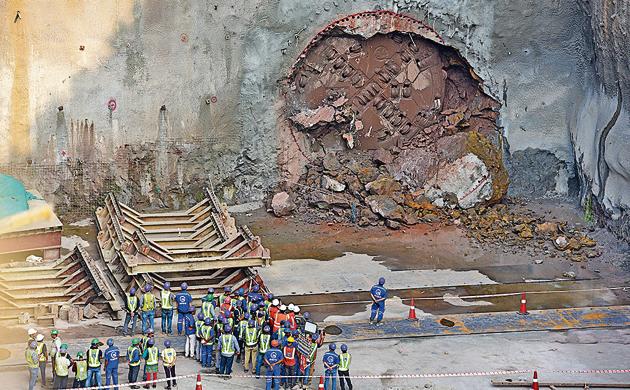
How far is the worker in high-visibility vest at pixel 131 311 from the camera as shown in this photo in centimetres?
2647

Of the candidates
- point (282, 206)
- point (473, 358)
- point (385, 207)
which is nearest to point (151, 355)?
point (473, 358)

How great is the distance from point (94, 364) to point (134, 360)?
0.80m

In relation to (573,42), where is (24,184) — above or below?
below

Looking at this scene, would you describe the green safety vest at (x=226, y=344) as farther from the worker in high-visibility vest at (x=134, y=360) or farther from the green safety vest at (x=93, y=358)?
the green safety vest at (x=93, y=358)

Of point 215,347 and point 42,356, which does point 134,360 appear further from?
point 215,347

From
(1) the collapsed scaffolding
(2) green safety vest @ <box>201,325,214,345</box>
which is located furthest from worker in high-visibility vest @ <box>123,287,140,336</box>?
(2) green safety vest @ <box>201,325,214,345</box>

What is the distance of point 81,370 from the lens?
23.4 meters

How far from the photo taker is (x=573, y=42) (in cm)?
3566

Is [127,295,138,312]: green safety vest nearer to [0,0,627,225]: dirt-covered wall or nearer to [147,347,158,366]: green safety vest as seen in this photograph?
[147,347,158,366]: green safety vest

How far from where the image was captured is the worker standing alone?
2359cm

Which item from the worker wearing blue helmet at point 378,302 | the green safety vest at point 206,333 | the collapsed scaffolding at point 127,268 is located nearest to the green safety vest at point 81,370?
the green safety vest at point 206,333

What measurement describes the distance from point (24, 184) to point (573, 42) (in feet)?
50.8

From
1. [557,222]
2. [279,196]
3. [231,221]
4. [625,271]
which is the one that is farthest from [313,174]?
[625,271]

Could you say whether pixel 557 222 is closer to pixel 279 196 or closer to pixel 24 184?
pixel 279 196
